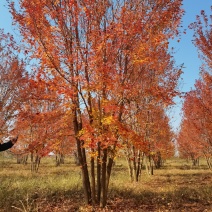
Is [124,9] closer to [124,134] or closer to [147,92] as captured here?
[147,92]

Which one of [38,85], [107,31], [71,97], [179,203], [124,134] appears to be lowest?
[179,203]

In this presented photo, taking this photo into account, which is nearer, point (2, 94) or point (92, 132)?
point (92, 132)

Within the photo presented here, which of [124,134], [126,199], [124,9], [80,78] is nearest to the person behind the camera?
[124,134]

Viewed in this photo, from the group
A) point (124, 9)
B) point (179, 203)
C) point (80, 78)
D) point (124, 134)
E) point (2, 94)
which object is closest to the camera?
point (124, 134)

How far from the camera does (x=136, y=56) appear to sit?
898 cm

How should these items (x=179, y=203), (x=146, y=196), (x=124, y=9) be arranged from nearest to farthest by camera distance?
1. (x=124, y=9)
2. (x=179, y=203)
3. (x=146, y=196)

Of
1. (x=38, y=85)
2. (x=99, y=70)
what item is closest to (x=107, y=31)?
(x=99, y=70)

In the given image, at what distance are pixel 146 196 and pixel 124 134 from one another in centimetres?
521

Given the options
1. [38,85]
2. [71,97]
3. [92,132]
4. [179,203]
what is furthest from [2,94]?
[179,203]

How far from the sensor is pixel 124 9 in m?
9.11

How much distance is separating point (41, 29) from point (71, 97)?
8.90 feet

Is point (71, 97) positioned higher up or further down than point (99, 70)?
further down

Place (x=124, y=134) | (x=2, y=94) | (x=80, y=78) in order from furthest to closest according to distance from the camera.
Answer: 1. (x=2, y=94)
2. (x=80, y=78)
3. (x=124, y=134)

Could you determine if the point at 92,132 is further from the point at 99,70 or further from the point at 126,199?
the point at 126,199
